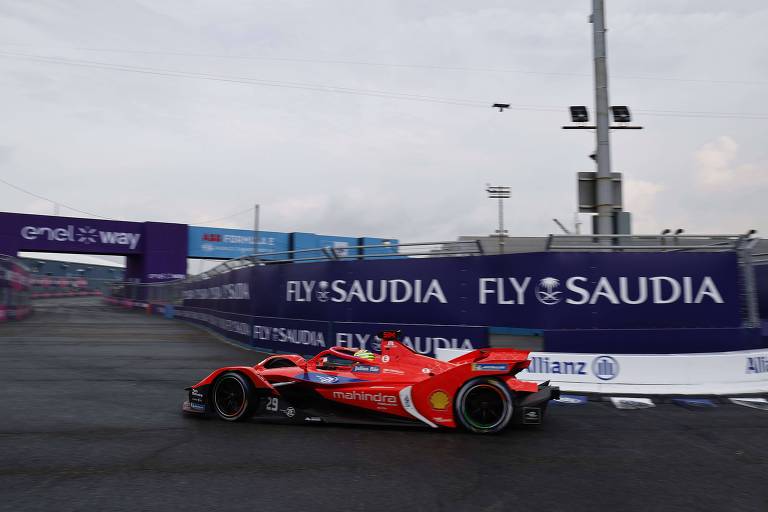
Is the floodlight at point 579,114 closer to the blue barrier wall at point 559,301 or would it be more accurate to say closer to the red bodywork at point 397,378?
the blue barrier wall at point 559,301

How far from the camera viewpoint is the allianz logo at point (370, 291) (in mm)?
12328

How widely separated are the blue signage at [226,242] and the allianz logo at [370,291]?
32.1 m

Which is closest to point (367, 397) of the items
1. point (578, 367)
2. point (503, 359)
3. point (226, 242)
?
point (503, 359)

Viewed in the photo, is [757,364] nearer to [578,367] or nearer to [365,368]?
[578,367]

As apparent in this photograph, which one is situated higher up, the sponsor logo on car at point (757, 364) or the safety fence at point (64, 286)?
the safety fence at point (64, 286)

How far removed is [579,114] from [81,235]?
3812 centimetres

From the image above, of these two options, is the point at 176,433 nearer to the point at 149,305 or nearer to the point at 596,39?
the point at 596,39

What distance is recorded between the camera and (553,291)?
11.0 meters

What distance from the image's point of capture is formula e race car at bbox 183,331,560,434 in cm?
693

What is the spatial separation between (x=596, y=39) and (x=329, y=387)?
9.40 metres

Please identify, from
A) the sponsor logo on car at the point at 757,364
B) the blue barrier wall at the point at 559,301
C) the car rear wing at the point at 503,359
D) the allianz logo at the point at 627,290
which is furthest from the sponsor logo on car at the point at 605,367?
the car rear wing at the point at 503,359

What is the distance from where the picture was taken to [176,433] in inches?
267

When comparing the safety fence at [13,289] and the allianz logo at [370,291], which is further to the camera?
the safety fence at [13,289]

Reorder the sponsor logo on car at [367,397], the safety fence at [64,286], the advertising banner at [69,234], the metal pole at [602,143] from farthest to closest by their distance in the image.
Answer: the safety fence at [64,286] → the advertising banner at [69,234] → the metal pole at [602,143] → the sponsor logo on car at [367,397]
